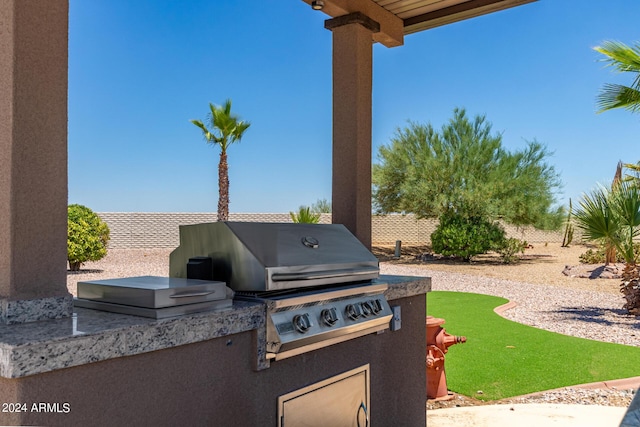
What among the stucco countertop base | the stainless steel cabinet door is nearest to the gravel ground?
the stainless steel cabinet door

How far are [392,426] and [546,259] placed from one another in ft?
52.0

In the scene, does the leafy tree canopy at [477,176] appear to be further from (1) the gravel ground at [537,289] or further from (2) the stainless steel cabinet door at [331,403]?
(2) the stainless steel cabinet door at [331,403]

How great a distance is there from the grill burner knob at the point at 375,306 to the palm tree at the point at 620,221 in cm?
635

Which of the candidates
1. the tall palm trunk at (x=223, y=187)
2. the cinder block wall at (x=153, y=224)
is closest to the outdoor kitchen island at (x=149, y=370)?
→ the tall palm trunk at (x=223, y=187)

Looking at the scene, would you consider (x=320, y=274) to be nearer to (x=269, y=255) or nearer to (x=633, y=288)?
(x=269, y=255)

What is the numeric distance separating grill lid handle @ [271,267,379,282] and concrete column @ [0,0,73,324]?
731 millimetres

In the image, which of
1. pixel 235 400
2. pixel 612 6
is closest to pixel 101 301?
pixel 235 400

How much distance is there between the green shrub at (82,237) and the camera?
36.0 ft

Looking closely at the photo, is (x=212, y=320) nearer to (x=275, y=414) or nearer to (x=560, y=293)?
(x=275, y=414)

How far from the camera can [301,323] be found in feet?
6.22

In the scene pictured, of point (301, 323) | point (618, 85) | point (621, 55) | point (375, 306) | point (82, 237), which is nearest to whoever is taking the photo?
point (301, 323)

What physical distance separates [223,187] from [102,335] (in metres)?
15.8

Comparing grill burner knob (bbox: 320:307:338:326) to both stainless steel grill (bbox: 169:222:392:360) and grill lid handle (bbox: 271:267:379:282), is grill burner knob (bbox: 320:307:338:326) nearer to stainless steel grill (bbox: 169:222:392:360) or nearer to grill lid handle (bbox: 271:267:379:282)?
Answer: stainless steel grill (bbox: 169:222:392:360)

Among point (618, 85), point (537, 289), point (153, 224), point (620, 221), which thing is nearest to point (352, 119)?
point (618, 85)
